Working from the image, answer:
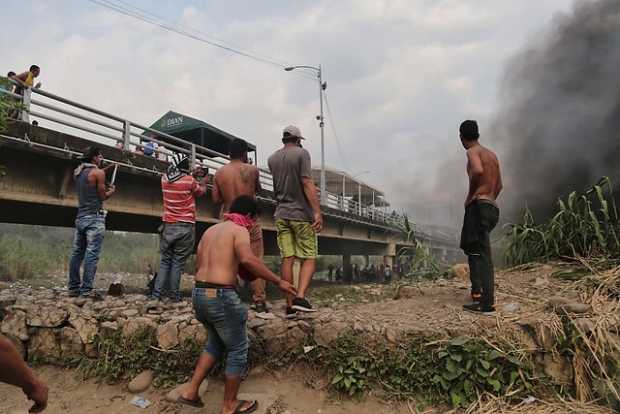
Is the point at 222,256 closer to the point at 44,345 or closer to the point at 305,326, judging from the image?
the point at 305,326

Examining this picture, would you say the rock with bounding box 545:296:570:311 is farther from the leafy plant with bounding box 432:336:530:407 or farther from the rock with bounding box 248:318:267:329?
the rock with bounding box 248:318:267:329

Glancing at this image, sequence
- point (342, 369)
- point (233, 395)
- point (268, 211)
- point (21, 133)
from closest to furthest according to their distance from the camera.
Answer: point (233, 395) < point (342, 369) < point (21, 133) < point (268, 211)

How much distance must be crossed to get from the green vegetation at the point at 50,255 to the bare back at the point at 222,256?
10.1m

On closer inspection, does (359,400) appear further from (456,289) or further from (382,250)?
(382,250)

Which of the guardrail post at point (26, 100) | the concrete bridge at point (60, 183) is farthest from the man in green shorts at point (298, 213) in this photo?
the guardrail post at point (26, 100)

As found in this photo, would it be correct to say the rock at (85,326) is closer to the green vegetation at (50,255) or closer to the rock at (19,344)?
the rock at (19,344)

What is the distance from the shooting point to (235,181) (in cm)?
408

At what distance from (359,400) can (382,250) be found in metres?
24.2

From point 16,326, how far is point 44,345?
0.35 metres

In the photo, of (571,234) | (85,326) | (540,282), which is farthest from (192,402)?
(571,234)

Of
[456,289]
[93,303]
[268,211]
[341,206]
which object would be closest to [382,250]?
[341,206]

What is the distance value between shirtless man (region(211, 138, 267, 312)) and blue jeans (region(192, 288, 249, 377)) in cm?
133

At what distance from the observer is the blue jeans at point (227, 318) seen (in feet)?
8.68

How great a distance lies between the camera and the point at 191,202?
482 cm
